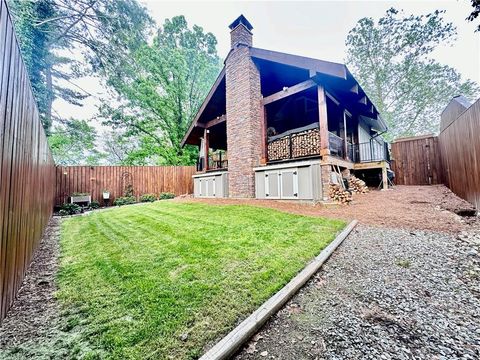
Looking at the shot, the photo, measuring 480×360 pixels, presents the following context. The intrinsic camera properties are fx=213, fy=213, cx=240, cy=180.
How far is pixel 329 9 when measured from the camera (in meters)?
16.6

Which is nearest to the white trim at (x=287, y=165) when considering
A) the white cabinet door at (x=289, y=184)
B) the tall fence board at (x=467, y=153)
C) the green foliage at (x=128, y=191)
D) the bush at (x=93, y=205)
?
the white cabinet door at (x=289, y=184)

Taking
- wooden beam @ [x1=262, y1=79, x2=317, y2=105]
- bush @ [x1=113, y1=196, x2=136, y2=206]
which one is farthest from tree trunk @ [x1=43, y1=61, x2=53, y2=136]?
wooden beam @ [x1=262, y1=79, x2=317, y2=105]

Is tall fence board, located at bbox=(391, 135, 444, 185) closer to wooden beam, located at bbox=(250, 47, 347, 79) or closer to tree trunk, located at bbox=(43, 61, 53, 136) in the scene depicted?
wooden beam, located at bbox=(250, 47, 347, 79)

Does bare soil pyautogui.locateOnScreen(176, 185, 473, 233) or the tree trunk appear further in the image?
the tree trunk

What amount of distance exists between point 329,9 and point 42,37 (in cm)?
1986

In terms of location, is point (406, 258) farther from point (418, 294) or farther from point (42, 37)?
point (42, 37)

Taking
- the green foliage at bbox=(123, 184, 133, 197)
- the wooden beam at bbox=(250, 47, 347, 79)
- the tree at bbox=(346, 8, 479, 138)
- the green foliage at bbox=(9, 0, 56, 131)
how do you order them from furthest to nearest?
the tree at bbox=(346, 8, 479, 138)
the green foliage at bbox=(123, 184, 133, 197)
the green foliage at bbox=(9, 0, 56, 131)
the wooden beam at bbox=(250, 47, 347, 79)

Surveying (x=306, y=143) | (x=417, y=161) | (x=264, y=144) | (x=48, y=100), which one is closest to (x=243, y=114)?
(x=264, y=144)

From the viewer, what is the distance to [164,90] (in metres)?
19.3

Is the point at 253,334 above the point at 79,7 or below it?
below

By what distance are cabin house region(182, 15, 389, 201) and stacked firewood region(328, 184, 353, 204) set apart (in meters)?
0.23

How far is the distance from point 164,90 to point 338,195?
59.3 feet

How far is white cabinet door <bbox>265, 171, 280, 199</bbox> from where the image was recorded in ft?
26.0

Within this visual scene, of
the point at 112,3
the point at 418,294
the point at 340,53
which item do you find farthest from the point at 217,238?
the point at 340,53
